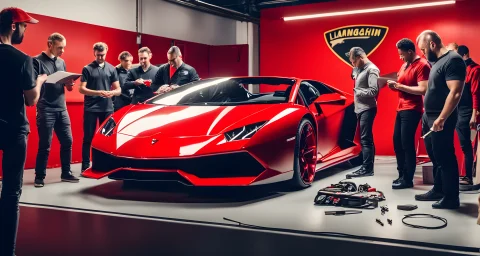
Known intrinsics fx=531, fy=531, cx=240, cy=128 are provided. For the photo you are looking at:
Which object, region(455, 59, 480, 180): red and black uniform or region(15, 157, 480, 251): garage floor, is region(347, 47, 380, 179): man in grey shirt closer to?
region(15, 157, 480, 251): garage floor

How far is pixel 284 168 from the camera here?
14.2ft

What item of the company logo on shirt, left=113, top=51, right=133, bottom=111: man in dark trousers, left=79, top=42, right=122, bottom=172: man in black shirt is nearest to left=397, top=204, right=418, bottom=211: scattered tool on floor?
left=79, top=42, right=122, bottom=172: man in black shirt

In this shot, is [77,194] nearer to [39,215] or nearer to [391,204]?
[39,215]

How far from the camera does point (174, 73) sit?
641 centimetres

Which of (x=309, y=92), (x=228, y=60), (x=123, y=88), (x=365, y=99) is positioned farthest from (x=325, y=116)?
(x=228, y=60)

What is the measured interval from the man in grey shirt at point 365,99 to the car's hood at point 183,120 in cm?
147

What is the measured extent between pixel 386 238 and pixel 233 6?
11.2m

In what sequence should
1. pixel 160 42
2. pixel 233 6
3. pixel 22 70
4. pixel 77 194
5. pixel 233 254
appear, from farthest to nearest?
1. pixel 233 6
2. pixel 160 42
3. pixel 77 194
4. pixel 233 254
5. pixel 22 70

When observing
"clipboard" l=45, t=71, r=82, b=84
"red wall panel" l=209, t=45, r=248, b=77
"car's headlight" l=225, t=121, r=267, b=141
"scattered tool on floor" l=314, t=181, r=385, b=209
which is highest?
"red wall panel" l=209, t=45, r=248, b=77

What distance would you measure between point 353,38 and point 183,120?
4.99 meters

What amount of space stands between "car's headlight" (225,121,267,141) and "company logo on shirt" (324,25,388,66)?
15.7 ft

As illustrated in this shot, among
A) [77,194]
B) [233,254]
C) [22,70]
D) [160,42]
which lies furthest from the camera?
[160,42]

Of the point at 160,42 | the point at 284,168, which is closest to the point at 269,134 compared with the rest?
the point at 284,168

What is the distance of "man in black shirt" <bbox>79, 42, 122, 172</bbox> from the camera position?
6027 millimetres
